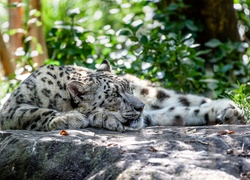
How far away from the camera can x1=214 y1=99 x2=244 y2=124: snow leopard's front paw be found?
619 centimetres

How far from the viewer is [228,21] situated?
32.2ft

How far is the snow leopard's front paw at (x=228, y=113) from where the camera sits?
6191mm

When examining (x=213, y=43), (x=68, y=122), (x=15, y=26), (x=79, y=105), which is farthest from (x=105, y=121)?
(x=15, y=26)

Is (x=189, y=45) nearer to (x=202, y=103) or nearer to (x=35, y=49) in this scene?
(x=202, y=103)

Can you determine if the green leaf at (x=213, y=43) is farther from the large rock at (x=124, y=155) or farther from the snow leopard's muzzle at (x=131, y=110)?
the large rock at (x=124, y=155)

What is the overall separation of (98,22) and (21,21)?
257 centimetres

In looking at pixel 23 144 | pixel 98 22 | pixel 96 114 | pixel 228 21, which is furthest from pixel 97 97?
pixel 98 22

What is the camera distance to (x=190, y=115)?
681cm

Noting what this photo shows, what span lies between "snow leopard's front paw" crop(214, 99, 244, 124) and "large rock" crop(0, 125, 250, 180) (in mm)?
1047

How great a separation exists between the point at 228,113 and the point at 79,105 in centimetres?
131

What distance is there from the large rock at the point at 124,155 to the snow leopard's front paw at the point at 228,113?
105 cm

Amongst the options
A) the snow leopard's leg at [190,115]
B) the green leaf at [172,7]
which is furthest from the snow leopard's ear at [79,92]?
the green leaf at [172,7]

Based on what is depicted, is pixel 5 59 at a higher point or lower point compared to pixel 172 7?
lower

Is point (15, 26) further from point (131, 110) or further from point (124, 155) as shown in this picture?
point (124, 155)
